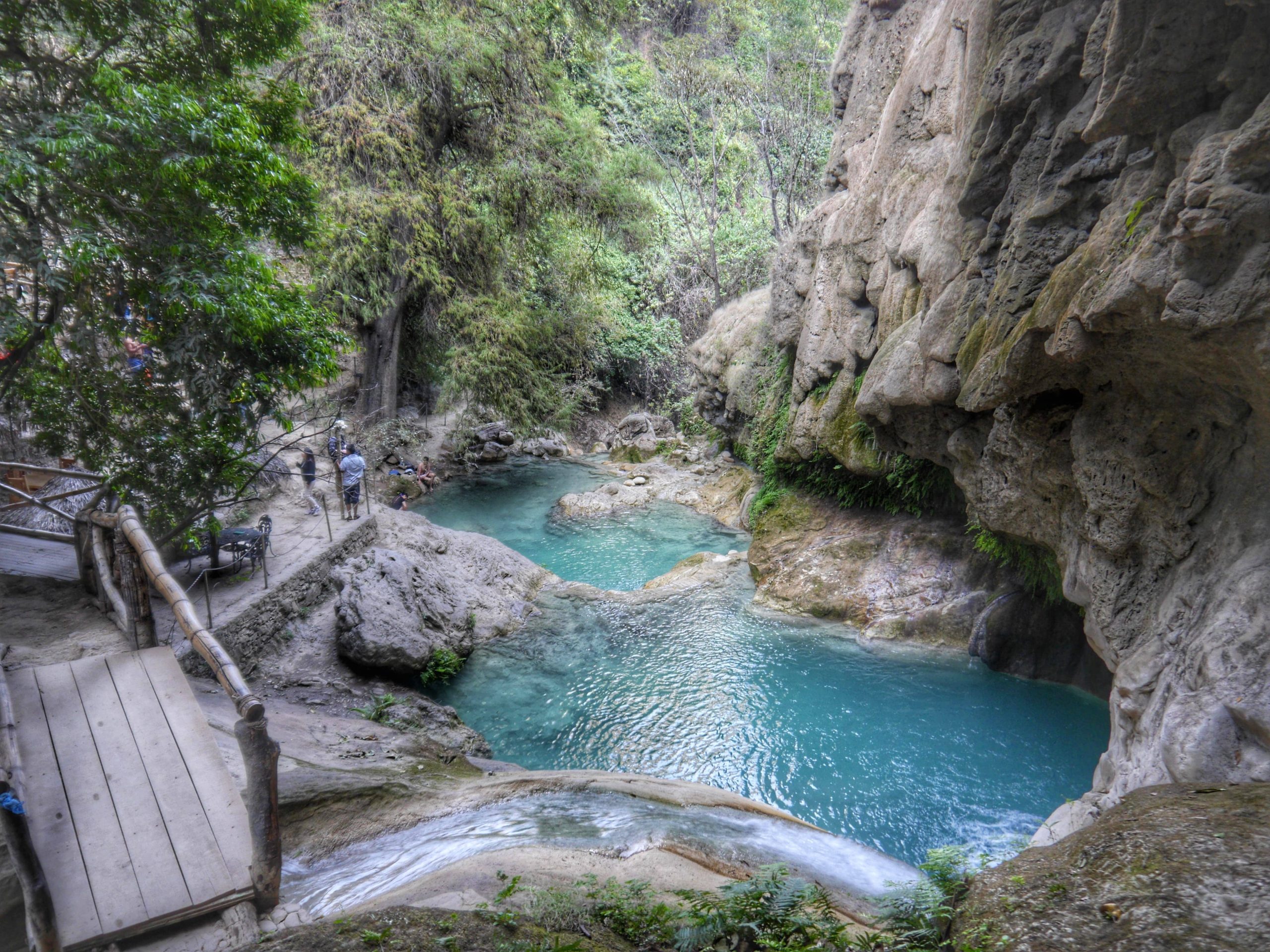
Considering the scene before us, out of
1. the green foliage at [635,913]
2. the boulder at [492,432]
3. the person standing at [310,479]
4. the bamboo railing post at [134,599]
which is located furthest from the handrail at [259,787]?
the boulder at [492,432]

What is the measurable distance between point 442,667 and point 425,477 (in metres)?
10.7

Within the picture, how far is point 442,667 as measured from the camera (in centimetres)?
1077

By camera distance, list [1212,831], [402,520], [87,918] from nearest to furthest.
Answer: [87,918], [1212,831], [402,520]

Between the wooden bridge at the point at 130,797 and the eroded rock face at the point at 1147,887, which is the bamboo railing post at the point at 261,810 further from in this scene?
the eroded rock face at the point at 1147,887

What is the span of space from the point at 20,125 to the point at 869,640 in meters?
11.7

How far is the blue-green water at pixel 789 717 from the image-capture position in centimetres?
808

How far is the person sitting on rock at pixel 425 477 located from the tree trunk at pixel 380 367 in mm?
2006

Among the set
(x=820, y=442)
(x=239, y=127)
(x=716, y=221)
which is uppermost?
(x=716, y=221)

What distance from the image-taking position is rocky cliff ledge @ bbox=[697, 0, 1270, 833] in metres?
4.64

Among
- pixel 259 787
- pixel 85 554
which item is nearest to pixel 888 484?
pixel 259 787

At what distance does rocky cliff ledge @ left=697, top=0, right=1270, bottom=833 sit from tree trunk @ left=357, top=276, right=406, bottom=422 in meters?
13.2

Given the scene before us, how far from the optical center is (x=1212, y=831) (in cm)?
384

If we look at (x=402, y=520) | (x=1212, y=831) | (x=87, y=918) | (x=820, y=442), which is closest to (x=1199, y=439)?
(x=1212, y=831)

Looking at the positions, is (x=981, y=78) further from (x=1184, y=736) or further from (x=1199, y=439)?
(x=1184, y=736)
